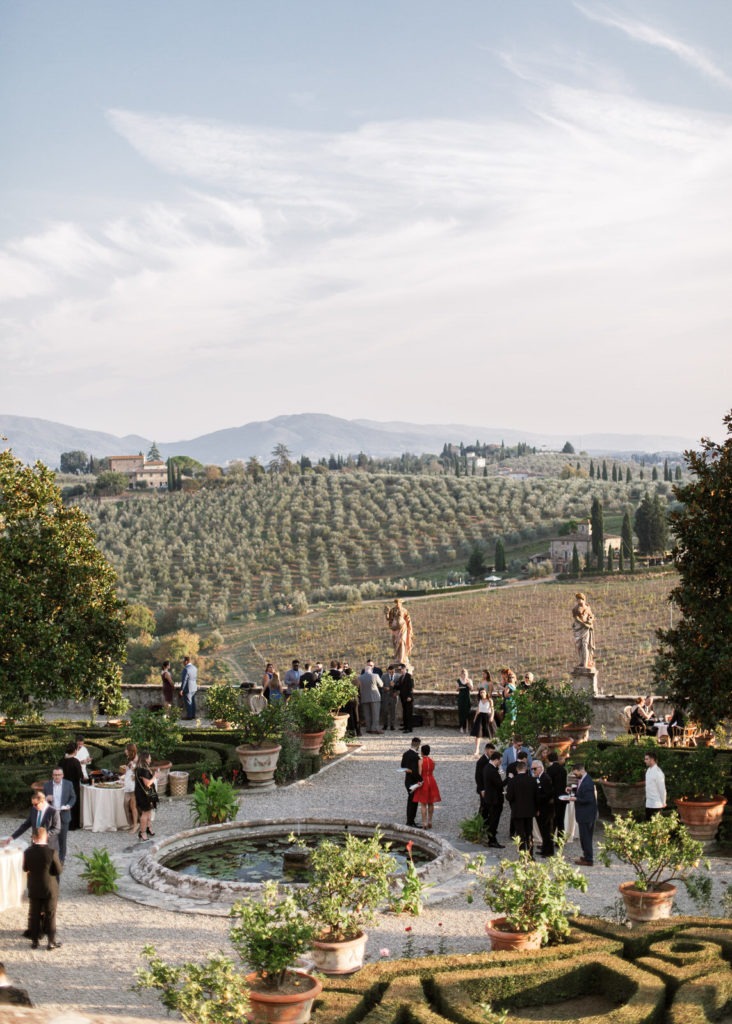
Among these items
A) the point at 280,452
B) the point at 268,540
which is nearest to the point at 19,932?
the point at 268,540

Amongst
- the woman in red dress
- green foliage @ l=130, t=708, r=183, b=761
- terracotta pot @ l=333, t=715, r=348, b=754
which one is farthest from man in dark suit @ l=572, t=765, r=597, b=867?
green foliage @ l=130, t=708, r=183, b=761

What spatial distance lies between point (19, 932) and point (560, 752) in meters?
9.49

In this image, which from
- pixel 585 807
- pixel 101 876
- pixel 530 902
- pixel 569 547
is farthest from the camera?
pixel 569 547

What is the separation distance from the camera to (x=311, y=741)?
19078mm

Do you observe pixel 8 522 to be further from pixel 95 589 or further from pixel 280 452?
pixel 280 452

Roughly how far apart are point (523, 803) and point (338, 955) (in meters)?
4.44

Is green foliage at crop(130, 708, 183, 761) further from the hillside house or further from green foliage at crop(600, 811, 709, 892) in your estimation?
the hillside house

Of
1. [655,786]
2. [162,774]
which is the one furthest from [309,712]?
[655,786]

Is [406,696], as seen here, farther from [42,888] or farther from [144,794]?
[42,888]

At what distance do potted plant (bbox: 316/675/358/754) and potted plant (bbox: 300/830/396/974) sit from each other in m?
9.69

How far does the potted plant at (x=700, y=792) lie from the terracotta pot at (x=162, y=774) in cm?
764

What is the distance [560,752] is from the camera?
17.7m

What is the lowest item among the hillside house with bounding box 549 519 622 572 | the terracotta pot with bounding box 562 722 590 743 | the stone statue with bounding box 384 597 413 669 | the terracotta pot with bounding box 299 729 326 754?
the terracotta pot with bounding box 299 729 326 754

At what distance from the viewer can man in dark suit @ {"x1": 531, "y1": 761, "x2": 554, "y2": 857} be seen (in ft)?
43.6
